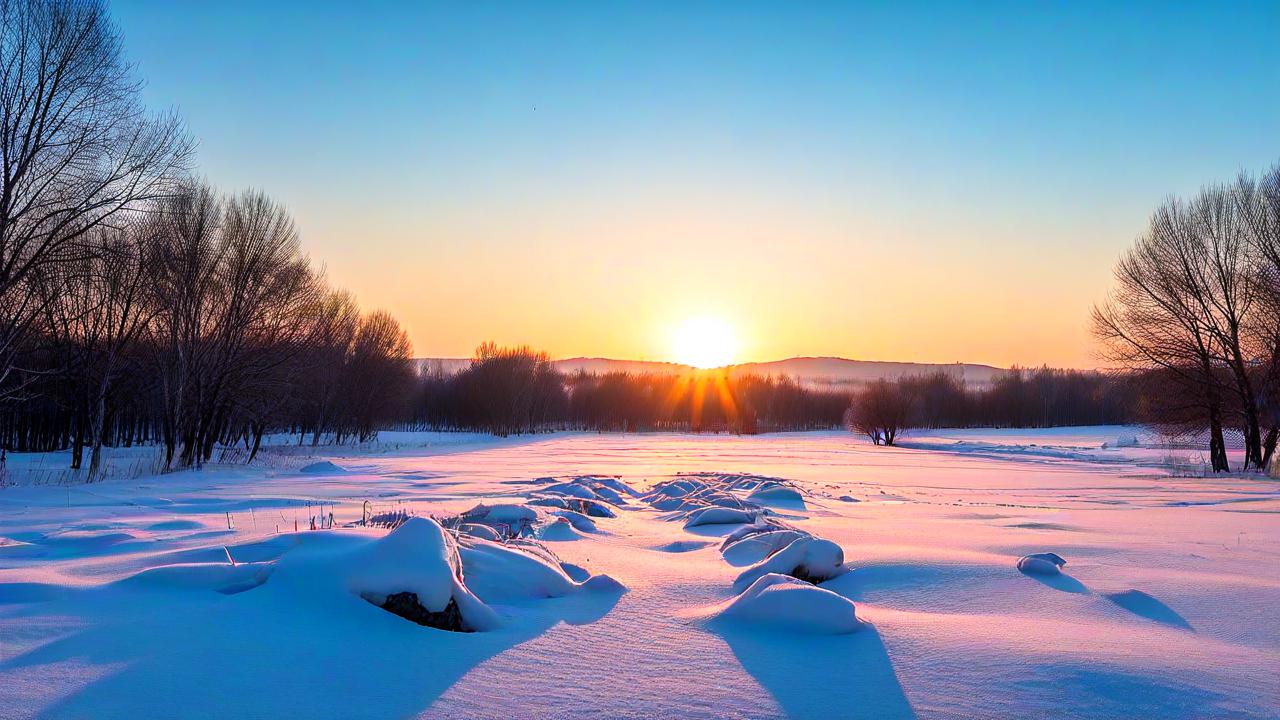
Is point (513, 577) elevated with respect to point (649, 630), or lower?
elevated

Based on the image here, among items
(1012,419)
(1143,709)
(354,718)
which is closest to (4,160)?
(354,718)

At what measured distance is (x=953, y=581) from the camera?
4.26 m

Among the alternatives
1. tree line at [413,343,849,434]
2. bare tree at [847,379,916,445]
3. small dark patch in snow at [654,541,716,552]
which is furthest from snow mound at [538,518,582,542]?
tree line at [413,343,849,434]

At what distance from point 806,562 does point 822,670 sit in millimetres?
1705

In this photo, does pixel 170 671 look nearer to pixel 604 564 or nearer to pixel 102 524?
pixel 604 564

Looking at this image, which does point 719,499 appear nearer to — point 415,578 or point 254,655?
point 415,578

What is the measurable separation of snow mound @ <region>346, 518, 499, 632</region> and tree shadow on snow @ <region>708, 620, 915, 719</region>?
3.70ft

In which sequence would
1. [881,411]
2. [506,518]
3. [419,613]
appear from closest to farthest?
[419,613] → [506,518] → [881,411]

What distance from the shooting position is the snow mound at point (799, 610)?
318 cm

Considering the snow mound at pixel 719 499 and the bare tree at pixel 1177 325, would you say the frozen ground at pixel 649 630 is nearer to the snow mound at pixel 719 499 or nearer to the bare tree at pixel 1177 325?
the snow mound at pixel 719 499

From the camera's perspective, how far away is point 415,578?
307 cm

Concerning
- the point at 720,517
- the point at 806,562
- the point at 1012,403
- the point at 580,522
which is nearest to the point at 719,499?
the point at 720,517

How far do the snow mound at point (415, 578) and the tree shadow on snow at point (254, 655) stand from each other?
0.08 metres

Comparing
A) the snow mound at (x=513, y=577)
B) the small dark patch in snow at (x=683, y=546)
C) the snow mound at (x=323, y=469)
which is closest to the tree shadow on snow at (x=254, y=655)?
the snow mound at (x=513, y=577)
